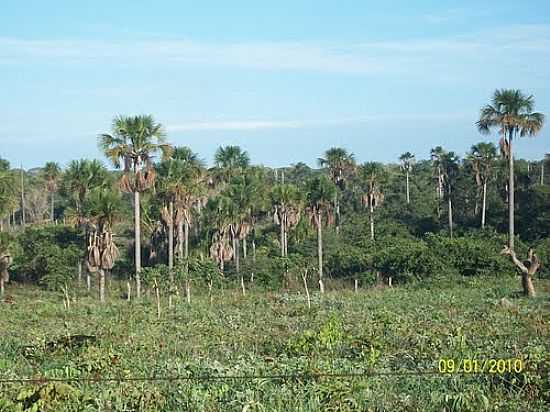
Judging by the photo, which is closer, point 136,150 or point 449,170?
point 136,150

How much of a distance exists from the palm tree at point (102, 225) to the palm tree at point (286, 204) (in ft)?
38.7

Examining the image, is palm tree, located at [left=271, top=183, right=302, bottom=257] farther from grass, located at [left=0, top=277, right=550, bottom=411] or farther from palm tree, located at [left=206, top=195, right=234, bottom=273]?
grass, located at [left=0, top=277, right=550, bottom=411]

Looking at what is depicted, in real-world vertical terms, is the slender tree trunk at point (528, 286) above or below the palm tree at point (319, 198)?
below

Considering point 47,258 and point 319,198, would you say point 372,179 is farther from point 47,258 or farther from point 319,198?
point 47,258

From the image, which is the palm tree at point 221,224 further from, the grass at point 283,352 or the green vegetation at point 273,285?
the grass at point 283,352

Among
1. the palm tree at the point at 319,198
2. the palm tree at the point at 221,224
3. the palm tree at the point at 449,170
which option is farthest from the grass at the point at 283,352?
the palm tree at the point at 449,170

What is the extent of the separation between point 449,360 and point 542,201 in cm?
4167

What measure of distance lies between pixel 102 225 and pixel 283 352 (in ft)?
70.1

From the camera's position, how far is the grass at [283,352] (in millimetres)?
8758

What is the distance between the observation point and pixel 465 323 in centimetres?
1909

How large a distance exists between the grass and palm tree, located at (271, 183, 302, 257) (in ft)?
42.9
